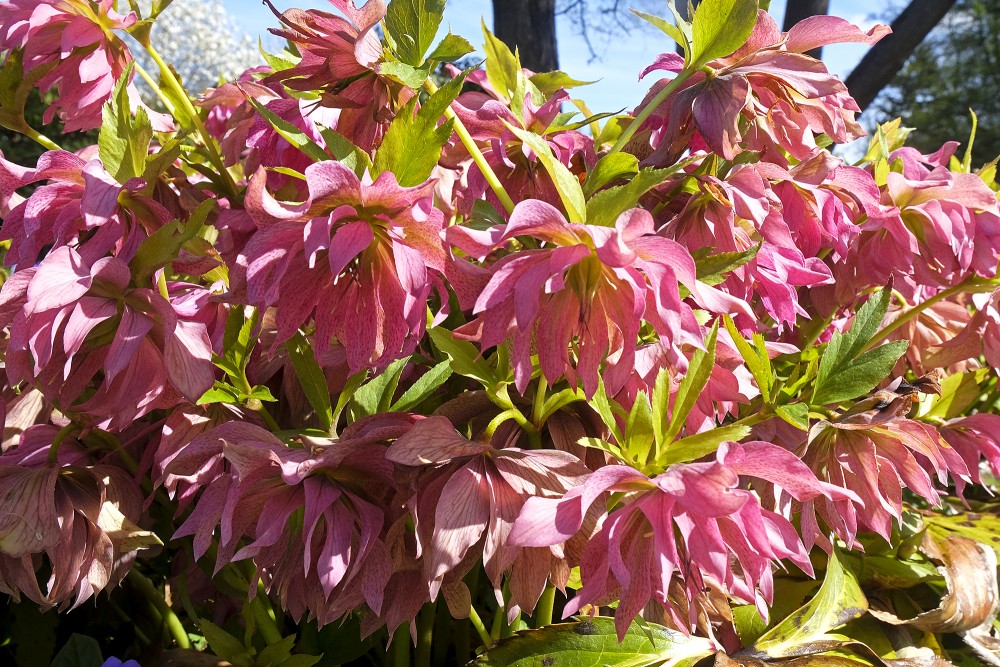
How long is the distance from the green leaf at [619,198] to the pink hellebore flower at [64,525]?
0.39m

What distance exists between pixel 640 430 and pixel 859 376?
18 centimetres

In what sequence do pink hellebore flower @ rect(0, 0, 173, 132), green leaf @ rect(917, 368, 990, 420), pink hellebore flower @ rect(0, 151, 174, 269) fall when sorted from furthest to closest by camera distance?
green leaf @ rect(917, 368, 990, 420) < pink hellebore flower @ rect(0, 0, 173, 132) < pink hellebore flower @ rect(0, 151, 174, 269)

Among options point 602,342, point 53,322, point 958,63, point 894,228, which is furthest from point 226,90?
point 958,63

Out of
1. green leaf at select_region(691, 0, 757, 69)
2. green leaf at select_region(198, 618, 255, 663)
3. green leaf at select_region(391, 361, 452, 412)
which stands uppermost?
green leaf at select_region(691, 0, 757, 69)

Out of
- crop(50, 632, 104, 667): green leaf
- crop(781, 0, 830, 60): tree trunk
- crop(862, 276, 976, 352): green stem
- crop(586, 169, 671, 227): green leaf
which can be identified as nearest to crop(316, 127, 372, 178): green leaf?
crop(586, 169, 671, 227): green leaf

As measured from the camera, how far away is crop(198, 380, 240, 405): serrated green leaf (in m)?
0.54

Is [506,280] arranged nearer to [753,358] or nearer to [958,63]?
[753,358]

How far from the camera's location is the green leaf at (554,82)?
0.75 m

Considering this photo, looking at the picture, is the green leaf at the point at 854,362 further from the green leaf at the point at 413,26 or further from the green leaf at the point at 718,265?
the green leaf at the point at 413,26

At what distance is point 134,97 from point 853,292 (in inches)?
24.6

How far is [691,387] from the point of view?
461mm

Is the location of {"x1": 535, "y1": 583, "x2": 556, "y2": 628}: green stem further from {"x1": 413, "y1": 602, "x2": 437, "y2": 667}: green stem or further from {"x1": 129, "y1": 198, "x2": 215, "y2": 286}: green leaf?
{"x1": 129, "y1": 198, "x2": 215, "y2": 286}: green leaf

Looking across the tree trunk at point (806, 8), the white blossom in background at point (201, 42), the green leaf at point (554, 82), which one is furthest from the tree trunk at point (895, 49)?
the white blossom in background at point (201, 42)

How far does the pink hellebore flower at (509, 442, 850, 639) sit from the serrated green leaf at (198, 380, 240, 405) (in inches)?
9.8
